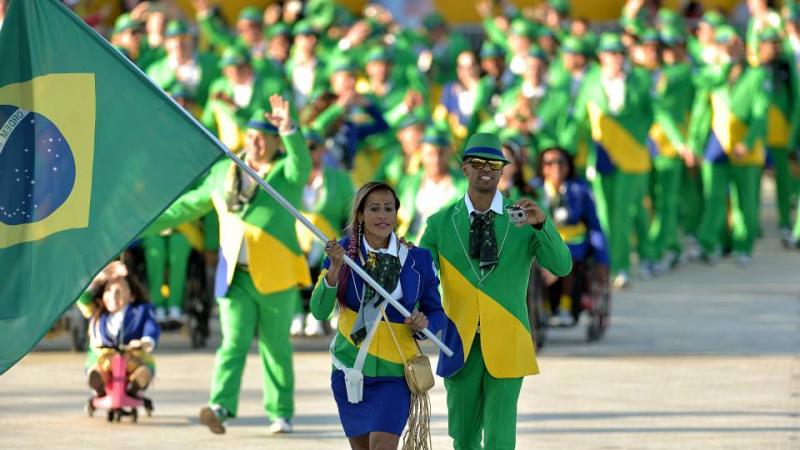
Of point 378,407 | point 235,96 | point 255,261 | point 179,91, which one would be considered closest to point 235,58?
point 235,96

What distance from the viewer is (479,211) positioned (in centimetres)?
1094

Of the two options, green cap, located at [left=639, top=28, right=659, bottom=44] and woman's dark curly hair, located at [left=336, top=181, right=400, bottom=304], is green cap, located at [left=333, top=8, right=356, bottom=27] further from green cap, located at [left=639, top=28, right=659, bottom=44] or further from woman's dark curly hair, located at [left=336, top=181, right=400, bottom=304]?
woman's dark curly hair, located at [left=336, top=181, right=400, bottom=304]

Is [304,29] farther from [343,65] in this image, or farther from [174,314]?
[174,314]

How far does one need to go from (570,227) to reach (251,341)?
465 centimetres

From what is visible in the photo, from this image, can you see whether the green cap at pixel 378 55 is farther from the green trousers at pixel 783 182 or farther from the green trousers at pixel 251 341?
the green trousers at pixel 251 341

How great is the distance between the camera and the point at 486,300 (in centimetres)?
1089

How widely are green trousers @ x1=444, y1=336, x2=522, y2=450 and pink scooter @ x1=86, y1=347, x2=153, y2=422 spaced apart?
396 centimetres

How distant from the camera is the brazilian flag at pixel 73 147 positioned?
10.8m

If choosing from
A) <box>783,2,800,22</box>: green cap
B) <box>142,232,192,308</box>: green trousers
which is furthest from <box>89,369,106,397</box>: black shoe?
<box>783,2,800,22</box>: green cap

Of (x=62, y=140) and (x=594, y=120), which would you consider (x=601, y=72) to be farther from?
(x=62, y=140)

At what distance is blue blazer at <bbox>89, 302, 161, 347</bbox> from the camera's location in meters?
14.6

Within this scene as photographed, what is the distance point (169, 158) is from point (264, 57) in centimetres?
1227

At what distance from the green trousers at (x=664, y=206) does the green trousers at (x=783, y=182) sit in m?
1.60

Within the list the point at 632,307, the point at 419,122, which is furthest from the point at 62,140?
the point at 632,307
